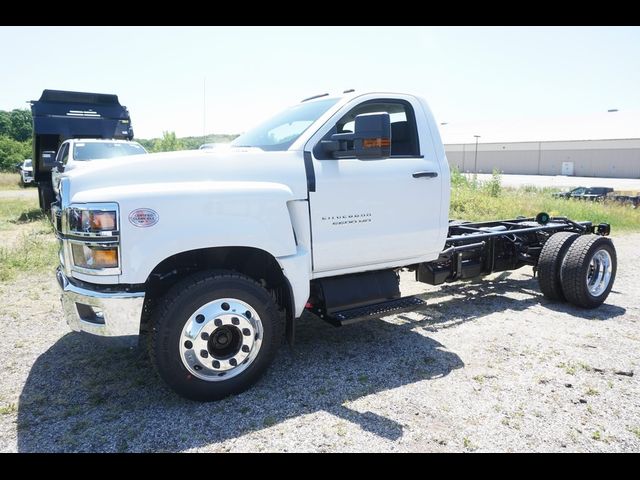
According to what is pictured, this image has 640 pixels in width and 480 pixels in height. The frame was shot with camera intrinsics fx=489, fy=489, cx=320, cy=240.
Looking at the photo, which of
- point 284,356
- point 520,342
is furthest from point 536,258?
point 284,356

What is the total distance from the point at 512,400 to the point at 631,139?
179 feet

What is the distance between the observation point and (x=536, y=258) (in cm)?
634

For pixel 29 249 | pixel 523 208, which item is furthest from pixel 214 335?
A: pixel 523 208

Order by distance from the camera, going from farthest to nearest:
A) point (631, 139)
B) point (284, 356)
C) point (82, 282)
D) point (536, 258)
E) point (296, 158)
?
point (631, 139) < point (536, 258) < point (284, 356) < point (296, 158) < point (82, 282)

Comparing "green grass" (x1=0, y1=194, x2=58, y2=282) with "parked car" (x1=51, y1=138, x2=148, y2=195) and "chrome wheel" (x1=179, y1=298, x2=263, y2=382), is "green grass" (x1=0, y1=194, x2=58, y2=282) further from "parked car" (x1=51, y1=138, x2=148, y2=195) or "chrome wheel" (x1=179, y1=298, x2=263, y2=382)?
"chrome wheel" (x1=179, y1=298, x2=263, y2=382)

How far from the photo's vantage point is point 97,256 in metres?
3.06

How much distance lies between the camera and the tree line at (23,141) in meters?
14.8

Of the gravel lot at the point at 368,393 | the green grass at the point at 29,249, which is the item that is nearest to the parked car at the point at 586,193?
the gravel lot at the point at 368,393

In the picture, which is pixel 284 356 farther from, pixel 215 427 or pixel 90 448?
pixel 90 448

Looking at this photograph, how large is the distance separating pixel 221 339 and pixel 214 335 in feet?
0.22

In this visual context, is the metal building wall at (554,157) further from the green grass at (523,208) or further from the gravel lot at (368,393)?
the gravel lot at (368,393)

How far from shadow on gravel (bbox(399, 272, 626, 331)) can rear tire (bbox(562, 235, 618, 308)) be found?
163mm

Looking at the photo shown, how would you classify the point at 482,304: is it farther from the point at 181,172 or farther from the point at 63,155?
the point at 63,155

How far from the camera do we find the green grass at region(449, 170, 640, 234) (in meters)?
14.2
